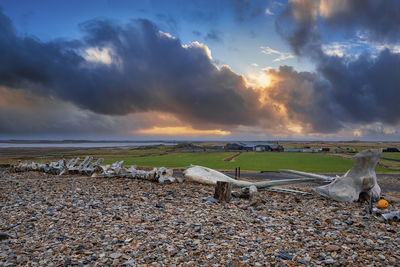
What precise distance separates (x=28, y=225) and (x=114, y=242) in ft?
11.6

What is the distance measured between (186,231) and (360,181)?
8.17 meters

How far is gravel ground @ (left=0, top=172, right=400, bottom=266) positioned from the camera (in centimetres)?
518

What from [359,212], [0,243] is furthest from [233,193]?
[0,243]

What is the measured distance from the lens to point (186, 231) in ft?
21.4

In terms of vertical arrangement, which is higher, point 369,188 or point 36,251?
point 369,188

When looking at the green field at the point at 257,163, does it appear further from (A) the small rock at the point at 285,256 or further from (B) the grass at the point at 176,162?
(A) the small rock at the point at 285,256

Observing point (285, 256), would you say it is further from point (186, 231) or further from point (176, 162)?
point (176, 162)

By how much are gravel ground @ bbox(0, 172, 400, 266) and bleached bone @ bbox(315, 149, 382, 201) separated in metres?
0.52

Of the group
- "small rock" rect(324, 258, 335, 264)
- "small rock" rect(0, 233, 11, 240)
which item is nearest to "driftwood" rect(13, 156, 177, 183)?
"small rock" rect(0, 233, 11, 240)

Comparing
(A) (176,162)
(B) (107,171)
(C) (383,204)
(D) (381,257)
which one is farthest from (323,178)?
(A) (176,162)

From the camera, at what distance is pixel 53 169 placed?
17125 millimetres

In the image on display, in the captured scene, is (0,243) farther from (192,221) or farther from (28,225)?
(192,221)

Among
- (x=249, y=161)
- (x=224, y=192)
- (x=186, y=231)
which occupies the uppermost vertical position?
(x=224, y=192)

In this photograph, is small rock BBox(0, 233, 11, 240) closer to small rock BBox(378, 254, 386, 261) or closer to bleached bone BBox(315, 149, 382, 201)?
small rock BBox(378, 254, 386, 261)
